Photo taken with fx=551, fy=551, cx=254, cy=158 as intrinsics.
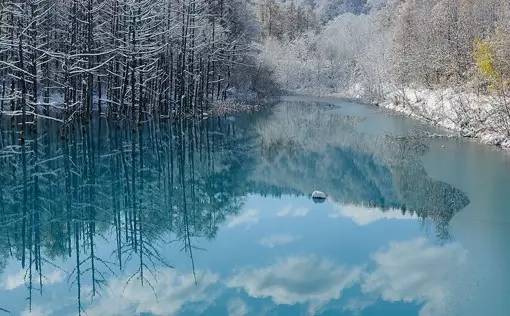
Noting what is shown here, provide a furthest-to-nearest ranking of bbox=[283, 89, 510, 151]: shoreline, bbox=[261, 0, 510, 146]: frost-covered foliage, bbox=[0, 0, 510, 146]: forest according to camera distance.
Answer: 1. bbox=[261, 0, 510, 146]: frost-covered foliage
2. bbox=[0, 0, 510, 146]: forest
3. bbox=[283, 89, 510, 151]: shoreline

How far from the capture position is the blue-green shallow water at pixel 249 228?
10.9 metres

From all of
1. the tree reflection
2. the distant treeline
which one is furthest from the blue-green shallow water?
the distant treeline

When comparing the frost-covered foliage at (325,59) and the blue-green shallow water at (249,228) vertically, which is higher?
the frost-covered foliage at (325,59)

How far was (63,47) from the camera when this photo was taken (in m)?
35.2

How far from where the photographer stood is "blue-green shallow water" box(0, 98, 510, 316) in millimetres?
10883

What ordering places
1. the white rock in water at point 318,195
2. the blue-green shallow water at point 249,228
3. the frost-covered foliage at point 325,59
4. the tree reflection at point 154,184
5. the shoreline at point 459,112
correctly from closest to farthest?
the blue-green shallow water at point 249,228, the tree reflection at point 154,184, the white rock in water at point 318,195, the shoreline at point 459,112, the frost-covered foliage at point 325,59

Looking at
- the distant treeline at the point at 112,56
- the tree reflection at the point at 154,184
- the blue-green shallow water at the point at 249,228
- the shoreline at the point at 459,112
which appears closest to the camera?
the blue-green shallow water at the point at 249,228

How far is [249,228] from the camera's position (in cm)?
1584

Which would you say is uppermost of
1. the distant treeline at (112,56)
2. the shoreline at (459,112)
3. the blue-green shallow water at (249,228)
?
the distant treeline at (112,56)

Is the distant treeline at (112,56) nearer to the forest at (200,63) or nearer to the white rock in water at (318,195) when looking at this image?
the forest at (200,63)

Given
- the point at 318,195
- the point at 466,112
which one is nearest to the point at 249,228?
the point at 318,195

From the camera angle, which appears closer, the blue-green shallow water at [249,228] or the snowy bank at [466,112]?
the blue-green shallow water at [249,228]

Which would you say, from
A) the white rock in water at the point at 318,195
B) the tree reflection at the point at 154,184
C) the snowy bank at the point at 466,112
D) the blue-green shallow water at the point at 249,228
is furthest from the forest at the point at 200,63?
the white rock in water at the point at 318,195

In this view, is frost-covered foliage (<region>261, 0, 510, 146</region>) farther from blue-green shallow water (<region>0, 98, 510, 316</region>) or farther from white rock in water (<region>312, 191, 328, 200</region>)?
white rock in water (<region>312, 191, 328, 200</region>)
